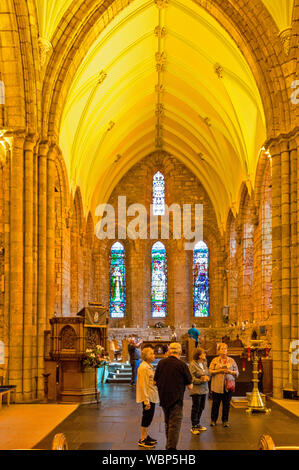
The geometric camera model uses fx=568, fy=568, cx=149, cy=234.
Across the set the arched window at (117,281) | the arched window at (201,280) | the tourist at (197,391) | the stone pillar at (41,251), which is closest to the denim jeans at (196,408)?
the tourist at (197,391)

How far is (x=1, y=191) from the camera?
13984 millimetres

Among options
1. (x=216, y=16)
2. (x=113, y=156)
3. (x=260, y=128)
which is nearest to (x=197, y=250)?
(x=113, y=156)

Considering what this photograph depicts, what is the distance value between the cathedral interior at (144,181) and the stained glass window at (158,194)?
8cm

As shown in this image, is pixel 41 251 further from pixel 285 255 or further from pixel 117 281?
pixel 117 281

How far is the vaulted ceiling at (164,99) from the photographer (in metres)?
18.1

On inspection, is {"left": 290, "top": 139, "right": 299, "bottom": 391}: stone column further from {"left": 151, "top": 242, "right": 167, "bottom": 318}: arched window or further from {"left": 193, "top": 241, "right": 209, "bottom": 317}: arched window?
{"left": 151, "top": 242, "right": 167, "bottom": 318}: arched window

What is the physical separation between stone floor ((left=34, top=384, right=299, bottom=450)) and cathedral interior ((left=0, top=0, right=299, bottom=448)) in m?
1.74

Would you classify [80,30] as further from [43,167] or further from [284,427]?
[284,427]

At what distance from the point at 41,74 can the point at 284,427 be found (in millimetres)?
10227

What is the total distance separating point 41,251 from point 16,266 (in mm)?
977

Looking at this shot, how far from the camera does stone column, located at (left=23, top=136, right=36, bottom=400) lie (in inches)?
519

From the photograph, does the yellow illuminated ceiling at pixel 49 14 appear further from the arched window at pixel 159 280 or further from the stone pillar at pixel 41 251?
the arched window at pixel 159 280

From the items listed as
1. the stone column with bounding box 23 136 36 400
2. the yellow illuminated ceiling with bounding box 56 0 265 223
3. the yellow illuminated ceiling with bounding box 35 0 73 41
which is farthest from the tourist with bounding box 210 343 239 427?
the yellow illuminated ceiling with bounding box 56 0 265 223

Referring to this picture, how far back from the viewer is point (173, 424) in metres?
6.61
